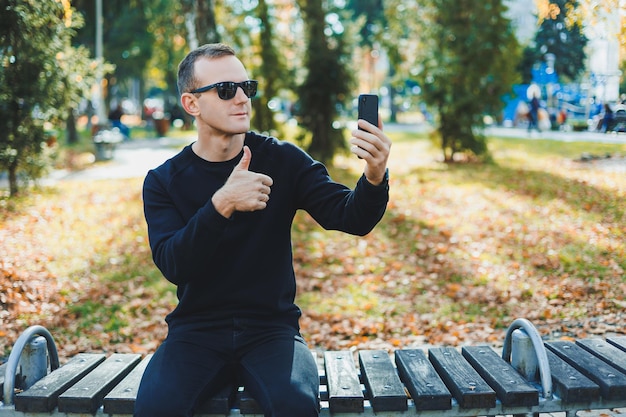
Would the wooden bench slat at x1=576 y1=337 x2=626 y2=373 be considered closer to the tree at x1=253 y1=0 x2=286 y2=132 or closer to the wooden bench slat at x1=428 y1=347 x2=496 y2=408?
the wooden bench slat at x1=428 y1=347 x2=496 y2=408

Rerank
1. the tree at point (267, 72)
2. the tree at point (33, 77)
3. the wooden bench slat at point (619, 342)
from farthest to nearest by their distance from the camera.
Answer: the tree at point (267, 72) → the tree at point (33, 77) → the wooden bench slat at point (619, 342)

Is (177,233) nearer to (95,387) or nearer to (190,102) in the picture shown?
(190,102)

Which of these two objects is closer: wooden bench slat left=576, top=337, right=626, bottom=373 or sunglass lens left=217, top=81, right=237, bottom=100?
sunglass lens left=217, top=81, right=237, bottom=100

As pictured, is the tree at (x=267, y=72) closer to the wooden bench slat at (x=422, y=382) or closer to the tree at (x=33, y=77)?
the tree at (x=33, y=77)

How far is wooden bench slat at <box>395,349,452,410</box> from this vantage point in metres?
3.25

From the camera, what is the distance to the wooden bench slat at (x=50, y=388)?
330 cm

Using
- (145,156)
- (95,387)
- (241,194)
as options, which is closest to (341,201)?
(241,194)

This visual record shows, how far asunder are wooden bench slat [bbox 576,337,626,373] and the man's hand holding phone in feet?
5.38

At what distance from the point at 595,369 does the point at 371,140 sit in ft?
5.47

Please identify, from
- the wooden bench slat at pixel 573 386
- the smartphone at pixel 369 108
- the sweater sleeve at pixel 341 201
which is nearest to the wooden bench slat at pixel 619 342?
the wooden bench slat at pixel 573 386

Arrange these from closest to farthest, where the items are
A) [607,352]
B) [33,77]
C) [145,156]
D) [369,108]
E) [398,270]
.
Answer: [369,108] → [607,352] → [398,270] → [33,77] → [145,156]

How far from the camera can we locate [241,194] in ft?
9.74

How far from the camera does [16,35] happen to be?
10977 mm

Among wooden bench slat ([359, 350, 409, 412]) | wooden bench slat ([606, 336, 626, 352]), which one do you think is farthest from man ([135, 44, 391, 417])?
wooden bench slat ([606, 336, 626, 352])
